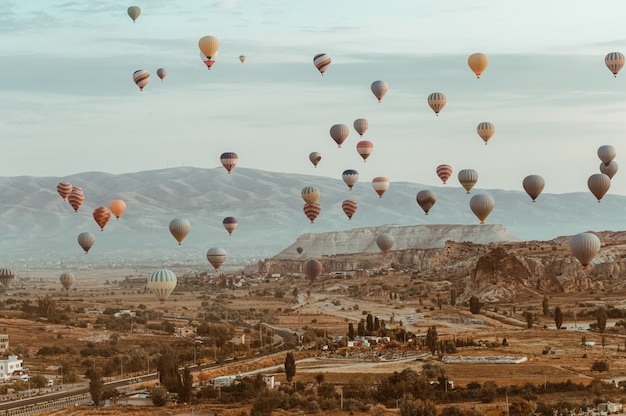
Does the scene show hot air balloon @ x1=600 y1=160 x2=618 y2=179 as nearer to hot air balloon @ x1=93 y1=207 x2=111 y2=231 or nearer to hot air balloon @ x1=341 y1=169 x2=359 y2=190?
hot air balloon @ x1=341 y1=169 x2=359 y2=190

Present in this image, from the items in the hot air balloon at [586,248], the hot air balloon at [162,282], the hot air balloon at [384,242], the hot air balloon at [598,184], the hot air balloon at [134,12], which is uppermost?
the hot air balloon at [134,12]

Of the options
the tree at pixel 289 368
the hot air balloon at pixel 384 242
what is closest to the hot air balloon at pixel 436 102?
the hot air balloon at pixel 384 242

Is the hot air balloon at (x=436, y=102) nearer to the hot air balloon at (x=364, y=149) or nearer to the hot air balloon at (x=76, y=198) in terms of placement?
the hot air balloon at (x=364, y=149)

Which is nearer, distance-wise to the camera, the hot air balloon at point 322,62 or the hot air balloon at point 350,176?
the hot air balloon at point 322,62

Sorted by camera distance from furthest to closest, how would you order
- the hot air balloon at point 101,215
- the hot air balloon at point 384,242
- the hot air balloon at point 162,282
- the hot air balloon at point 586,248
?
the hot air balloon at point 384,242 < the hot air balloon at point 101,215 < the hot air balloon at point 586,248 < the hot air balloon at point 162,282

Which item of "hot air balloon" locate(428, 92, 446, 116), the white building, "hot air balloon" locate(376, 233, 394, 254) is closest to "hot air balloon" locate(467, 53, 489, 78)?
"hot air balloon" locate(428, 92, 446, 116)

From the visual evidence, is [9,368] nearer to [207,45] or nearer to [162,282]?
[162,282]

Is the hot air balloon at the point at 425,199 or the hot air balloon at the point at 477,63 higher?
the hot air balloon at the point at 477,63
